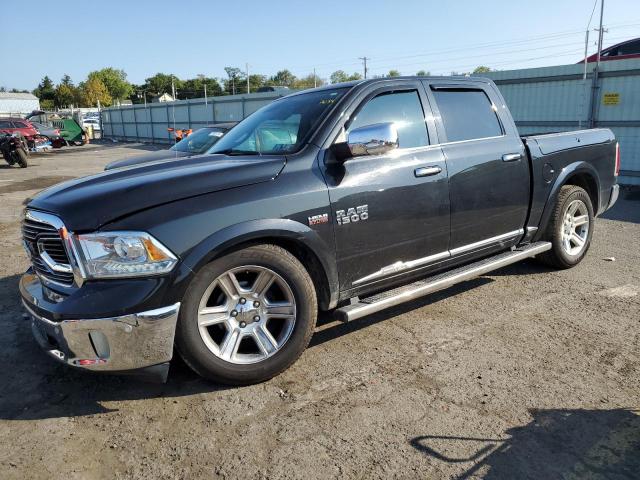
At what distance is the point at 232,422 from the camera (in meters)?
2.84

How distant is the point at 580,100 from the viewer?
1191 cm

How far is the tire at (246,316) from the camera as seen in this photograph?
9.64 ft

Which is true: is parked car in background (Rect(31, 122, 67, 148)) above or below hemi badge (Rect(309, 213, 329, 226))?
above

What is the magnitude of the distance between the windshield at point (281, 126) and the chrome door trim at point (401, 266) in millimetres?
1030

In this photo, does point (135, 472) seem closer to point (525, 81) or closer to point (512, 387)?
point (512, 387)

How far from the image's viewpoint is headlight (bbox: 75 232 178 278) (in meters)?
2.73

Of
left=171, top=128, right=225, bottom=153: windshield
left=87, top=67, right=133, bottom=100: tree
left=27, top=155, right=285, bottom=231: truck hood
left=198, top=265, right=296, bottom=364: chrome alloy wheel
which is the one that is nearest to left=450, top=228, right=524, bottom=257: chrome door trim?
left=198, top=265, right=296, bottom=364: chrome alloy wheel

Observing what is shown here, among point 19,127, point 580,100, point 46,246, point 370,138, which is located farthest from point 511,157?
point 19,127

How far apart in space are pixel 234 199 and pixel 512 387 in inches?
79.6

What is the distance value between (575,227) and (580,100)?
792 centimetres

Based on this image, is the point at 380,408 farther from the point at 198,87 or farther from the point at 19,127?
the point at 198,87

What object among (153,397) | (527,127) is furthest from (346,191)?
(527,127)

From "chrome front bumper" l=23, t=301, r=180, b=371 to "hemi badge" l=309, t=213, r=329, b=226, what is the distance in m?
0.98

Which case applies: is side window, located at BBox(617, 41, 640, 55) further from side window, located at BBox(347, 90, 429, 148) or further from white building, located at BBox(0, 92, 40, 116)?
white building, located at BBox(0, 92, 40, 116)
